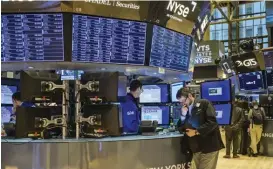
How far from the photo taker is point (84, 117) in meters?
3.89

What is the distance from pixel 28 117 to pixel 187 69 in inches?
93.2

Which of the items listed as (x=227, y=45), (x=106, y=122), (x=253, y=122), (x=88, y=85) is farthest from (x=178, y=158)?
(x=227, y=45)

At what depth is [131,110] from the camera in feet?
14.3

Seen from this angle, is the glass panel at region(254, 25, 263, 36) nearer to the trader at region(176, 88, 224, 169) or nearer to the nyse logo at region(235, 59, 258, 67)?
the nyse logo at region(235, 59, 258, 67)

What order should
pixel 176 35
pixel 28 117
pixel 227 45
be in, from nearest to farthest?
pixel 28 117, pixel 176 35, pixel 227 45

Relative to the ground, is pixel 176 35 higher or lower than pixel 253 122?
higher

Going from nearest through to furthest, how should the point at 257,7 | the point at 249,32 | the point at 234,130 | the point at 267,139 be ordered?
1. the point at 234,130
2. the point at 267,139
3. the point at 257,7
4. the point at 249,32

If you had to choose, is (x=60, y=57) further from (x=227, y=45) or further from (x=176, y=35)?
(x=227, y=45)

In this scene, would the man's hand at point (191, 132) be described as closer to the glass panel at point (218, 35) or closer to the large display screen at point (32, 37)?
the large display screen at point (32, 37)

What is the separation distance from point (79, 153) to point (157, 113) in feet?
8.83

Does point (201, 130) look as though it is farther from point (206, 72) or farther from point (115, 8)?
point (206, 72)

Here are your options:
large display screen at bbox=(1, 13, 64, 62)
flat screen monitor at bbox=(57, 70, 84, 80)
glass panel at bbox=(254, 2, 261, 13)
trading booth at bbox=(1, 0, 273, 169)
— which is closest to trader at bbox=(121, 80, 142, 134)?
trading booth at bbox=(1, 0, 273, 169)

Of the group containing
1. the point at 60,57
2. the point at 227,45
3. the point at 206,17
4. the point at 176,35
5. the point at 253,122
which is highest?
the point at 227,45

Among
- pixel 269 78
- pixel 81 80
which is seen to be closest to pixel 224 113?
pixel 81 80
